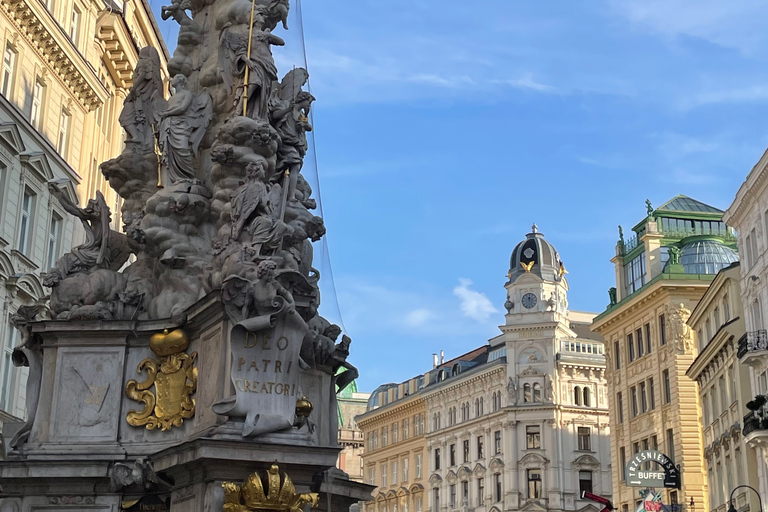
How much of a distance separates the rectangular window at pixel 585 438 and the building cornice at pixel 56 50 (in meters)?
57.4

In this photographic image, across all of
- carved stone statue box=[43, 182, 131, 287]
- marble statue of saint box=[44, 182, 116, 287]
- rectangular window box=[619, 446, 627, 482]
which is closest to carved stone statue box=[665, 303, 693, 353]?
rectangular window box=[619, 446, 627, 482]

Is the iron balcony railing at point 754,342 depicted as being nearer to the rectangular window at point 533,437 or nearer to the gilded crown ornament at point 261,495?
the gilded crown ornament at point 261,495

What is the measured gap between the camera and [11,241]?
29.5m

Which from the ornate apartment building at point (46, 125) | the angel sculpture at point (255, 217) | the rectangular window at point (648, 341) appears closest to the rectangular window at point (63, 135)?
the ornate apartment building at point (46, 125)

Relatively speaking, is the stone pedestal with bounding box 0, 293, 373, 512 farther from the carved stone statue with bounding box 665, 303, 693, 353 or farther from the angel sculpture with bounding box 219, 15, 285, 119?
the carved stone statue with bounding box 665, 303, 693, 353

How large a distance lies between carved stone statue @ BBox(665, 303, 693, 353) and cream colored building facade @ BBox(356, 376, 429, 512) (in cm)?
4271

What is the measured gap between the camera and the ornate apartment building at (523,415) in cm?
8419

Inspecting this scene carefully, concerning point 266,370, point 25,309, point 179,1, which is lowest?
point 266,370

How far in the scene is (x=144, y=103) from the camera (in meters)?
13.8

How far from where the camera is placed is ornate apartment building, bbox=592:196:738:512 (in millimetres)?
Result: 55375

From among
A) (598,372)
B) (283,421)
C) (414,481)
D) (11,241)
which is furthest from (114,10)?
(414,481)

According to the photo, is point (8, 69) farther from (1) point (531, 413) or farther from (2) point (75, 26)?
(1) point (531, 413)

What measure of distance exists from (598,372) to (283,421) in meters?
80.6

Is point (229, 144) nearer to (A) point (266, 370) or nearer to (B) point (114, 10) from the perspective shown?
(A) point (266, 370)
